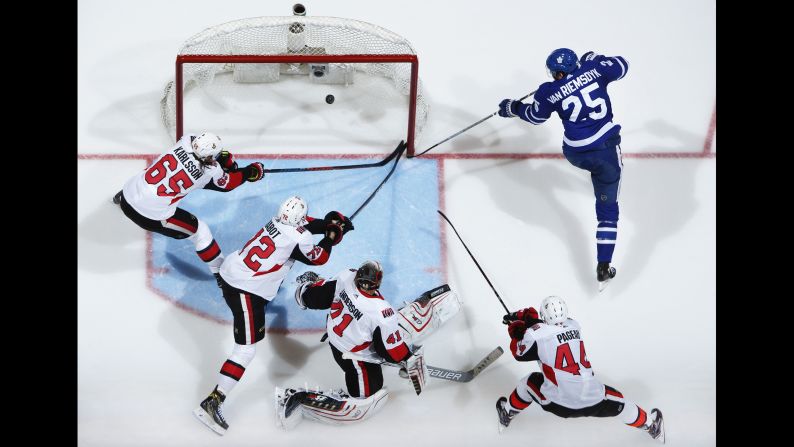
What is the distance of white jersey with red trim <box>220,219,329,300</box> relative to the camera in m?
6.33

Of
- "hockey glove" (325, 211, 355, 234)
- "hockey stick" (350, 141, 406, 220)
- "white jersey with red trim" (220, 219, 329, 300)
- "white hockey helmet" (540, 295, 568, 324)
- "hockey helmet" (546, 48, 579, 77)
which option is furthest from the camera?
"hockey stick" (350, 141, 406, 220)

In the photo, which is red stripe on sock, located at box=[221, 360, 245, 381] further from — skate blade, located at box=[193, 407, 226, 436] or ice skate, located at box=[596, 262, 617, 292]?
ice skate, located at box=[596, 262, 617, 292]

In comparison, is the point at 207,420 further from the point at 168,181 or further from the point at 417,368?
the point at 168,181

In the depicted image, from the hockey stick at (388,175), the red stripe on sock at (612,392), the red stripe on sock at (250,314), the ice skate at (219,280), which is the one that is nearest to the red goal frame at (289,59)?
the hockey stick at (388,175)

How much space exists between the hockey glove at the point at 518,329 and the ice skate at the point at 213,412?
1.56m

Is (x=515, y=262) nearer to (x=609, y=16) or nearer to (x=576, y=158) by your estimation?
(x=576, y=158)

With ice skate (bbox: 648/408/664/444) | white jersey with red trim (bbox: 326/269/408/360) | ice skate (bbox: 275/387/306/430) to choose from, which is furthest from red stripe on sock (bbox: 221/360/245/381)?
ice skate (bbox: 648/408/664/444)

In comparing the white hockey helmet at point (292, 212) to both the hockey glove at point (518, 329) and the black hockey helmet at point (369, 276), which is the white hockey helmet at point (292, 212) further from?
the hockey glove at point (518, 329)

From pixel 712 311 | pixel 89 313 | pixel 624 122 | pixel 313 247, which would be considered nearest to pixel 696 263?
pixel 712 311

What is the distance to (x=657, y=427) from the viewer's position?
21.5ft

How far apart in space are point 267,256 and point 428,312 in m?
1.00

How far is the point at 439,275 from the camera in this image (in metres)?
7.00

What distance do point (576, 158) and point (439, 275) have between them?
1035mm

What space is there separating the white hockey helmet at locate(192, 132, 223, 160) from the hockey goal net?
1.45 feet
